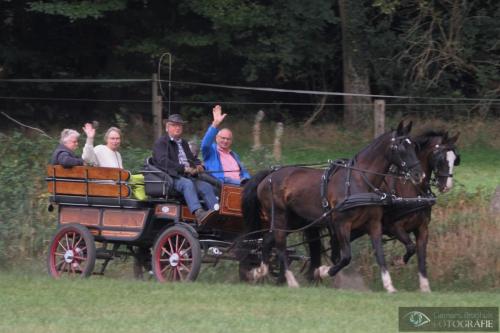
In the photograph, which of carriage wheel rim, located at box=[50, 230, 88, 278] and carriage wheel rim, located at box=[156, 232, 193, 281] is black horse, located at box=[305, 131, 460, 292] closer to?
carriage wheel rim, located at box=[156, 232, 193, 281]

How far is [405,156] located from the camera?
10.9m

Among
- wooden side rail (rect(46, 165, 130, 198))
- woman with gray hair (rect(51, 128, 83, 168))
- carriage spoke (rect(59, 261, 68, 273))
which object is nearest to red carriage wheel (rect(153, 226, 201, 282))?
wooden side rail (rect(46, 165, 130, 198))

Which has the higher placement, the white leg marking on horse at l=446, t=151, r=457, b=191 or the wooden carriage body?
the white leg marking on horse at l=446, t=151, r=457, b=191

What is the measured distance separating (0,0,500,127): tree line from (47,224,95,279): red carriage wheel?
898cm

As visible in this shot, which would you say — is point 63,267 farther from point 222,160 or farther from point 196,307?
point 196,307

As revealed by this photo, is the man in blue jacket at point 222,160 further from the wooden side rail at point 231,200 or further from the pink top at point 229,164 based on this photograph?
the wooden side rail at point 231,200

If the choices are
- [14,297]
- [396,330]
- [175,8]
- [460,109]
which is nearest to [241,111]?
[175,8]

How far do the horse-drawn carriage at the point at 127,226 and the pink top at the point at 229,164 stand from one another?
40cm

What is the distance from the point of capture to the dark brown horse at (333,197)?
10945mm

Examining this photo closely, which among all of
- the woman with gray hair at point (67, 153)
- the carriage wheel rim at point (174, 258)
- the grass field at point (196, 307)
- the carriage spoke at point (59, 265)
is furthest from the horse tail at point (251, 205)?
the carriage spoke at point (59, 265)

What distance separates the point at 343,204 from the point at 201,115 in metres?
12.4

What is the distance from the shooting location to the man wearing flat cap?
1150 centimetres

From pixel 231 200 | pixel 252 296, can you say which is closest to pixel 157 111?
pixel 231 200

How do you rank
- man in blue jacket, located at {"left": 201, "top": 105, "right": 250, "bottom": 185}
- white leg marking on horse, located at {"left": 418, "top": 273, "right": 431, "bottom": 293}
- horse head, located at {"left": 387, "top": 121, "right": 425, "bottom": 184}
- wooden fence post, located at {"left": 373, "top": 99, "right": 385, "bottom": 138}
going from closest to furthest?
horse head, located at {"left": 387, "top": 121, "right": 425, "bottom": 184} → white leg marking on horse, located at {"left": 418, "top": 273, "right": 431, "bottom": 293} → man in blue jacket, located at {"left": 201, "top": 105, "right": 250, "bottom": 185} → wooden fence post, located at {"left": 373, "top": 99, "right": 385, "bottom": 138}
